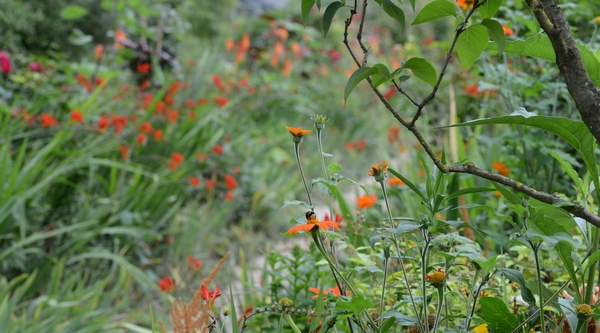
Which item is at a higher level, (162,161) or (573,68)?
(573,68)

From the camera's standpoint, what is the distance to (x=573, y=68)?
0.78m

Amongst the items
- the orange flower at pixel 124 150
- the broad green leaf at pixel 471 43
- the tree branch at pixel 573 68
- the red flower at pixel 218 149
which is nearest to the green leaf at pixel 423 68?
the broad green leaf at pixel 471 43

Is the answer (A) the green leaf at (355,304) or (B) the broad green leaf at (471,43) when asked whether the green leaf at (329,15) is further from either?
(A) the green leaf at (355,304)

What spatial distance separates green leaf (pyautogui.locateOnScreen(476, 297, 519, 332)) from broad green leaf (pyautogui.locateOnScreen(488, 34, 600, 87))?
39 centimetres

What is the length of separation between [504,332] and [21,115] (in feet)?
9.33

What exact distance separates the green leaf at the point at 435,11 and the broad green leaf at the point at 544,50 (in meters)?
0.10

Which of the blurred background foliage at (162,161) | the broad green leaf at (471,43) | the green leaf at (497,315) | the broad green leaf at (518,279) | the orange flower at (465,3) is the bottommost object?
the blurred background foliage at (162,161)

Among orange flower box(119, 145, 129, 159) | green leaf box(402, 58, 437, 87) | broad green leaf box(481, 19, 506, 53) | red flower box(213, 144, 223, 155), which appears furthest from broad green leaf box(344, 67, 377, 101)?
red flower box(213, 144, 223, 155)

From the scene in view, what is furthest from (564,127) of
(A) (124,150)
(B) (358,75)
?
(A) (124,150)

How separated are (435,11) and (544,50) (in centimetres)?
19

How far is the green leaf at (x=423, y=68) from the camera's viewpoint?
0.83m

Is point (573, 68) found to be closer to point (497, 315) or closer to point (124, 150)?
point (497, 315)

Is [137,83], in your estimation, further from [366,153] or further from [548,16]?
[548,16]

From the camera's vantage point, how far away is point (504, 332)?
3.02ft
